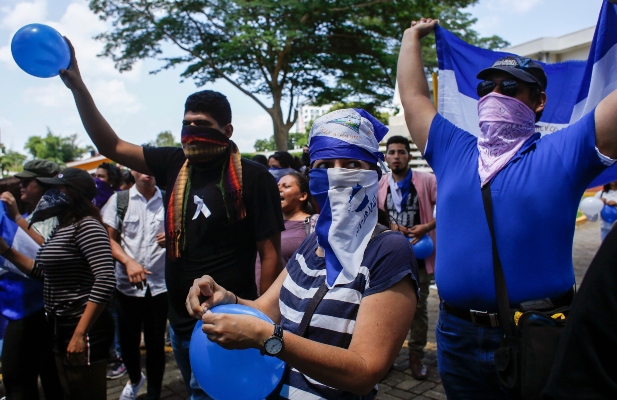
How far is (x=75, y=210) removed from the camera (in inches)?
128

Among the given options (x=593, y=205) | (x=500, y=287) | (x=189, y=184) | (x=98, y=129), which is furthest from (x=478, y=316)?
(x=593, y=205)

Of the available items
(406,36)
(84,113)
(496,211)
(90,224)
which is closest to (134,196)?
(90,224)

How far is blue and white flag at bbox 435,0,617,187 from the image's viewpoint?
2896 mm

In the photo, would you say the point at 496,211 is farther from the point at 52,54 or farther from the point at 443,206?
the point at 52,54

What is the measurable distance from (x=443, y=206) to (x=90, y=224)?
224 centimetres

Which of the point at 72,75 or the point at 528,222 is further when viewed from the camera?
the point at 72,75

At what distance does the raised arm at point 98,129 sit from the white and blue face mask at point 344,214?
58.9 inches

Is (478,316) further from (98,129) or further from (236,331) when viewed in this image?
(98,129)

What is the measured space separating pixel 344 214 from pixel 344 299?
300 mm

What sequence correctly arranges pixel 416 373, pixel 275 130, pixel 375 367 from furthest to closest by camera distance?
pixel 275 130 < pixel 416 373 < pixel 375 367

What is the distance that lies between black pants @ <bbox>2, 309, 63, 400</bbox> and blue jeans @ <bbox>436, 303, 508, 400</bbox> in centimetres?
272

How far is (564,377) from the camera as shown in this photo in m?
1.00

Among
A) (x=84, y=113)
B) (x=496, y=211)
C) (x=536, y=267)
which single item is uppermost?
(x=84, y=113)

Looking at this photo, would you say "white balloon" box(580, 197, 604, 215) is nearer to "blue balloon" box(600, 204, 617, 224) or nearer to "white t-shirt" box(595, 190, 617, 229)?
"white t-shirt" box(595, 190, 617, 229)
